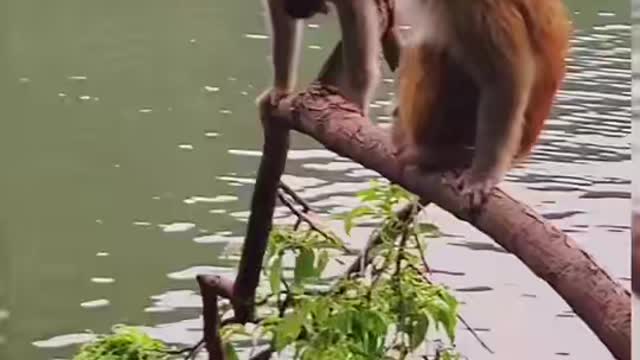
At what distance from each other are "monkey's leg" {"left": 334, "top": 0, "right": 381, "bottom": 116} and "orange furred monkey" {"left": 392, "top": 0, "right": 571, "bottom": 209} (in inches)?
9.3

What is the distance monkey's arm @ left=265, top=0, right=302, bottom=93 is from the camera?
203 cm

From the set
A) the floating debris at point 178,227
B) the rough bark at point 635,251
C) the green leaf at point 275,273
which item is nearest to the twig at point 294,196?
the green leaf at point 275,273

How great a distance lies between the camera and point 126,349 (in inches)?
78.5

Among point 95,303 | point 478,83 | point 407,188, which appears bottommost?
point 95,303

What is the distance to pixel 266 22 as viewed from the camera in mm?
2066

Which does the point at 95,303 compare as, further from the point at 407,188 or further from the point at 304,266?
the point at 407,188

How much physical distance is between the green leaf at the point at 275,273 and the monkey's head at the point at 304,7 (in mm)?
340

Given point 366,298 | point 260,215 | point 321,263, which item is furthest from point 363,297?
point 260,215

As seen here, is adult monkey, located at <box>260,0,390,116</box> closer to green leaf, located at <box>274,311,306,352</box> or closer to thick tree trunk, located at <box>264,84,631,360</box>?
thick tree trunk, located at <box>264,84,631,360</box>

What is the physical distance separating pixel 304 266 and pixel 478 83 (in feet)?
1.34

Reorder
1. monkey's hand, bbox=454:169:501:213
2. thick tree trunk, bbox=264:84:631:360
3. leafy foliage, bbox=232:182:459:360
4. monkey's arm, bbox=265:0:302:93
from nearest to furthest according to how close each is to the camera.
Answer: thick tree trunk, bbox=264:84:631:360, monkey's hand, bbox=454:169:501:213, leafy foliage, bbox=232:182:459:360, monkey's arm, bbox=265:0:302:93

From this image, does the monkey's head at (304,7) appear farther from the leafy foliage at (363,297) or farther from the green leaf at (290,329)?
the green leaf at (290,329)

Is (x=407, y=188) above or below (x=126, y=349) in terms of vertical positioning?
above

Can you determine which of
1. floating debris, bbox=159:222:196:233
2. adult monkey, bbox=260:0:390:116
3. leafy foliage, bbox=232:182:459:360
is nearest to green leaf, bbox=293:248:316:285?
leafy foliage, bbox=232:182:459:360
